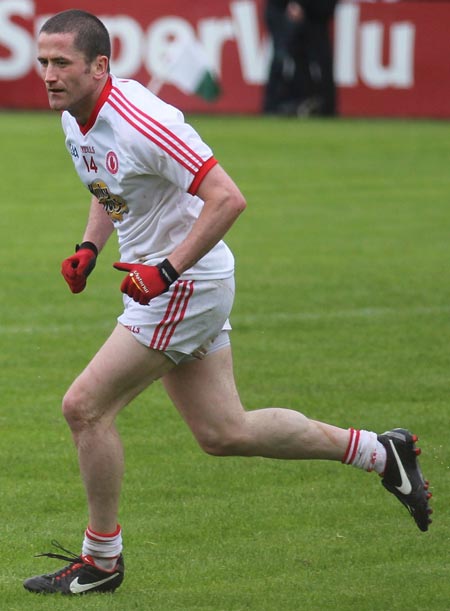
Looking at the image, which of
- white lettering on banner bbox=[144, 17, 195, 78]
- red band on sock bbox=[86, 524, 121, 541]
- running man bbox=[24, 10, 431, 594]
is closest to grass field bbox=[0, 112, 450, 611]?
→ red band on sock bbox=[86, 524, 121, 541]

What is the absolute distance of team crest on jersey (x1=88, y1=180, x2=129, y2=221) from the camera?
5973mm

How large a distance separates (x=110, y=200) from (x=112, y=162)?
211 mm

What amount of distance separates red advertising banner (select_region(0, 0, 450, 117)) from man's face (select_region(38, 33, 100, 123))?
19459 mm

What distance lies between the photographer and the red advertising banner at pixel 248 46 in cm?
2508

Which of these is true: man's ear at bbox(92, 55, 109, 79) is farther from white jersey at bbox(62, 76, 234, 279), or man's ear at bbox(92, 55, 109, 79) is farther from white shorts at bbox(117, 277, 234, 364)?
white shorts at bbox(117, 277, 234, 364)

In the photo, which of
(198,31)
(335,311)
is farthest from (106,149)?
(198,31)

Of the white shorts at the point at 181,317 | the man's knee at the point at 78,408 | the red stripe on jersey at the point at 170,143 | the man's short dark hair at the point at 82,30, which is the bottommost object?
the man's knee at the point at 78,408

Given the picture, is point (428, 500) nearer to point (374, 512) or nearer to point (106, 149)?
point (374, 512)

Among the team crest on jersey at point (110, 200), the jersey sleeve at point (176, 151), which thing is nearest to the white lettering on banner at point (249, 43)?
the team crest on jersey at point (110, 200)

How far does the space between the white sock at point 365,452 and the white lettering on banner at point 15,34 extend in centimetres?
2016

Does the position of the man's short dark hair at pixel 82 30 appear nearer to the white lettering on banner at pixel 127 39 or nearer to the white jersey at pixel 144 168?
the white jersey at pixel 144 168

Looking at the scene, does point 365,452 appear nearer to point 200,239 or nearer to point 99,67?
point 200,239

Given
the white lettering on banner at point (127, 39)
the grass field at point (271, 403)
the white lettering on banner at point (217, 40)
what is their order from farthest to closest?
1. the white lettering on banner at point (127, 39)
2. the white lettering on banner at point (217, 40)
3. the grass field at point (271, 403)

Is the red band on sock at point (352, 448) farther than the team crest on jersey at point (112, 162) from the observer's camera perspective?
Yes
